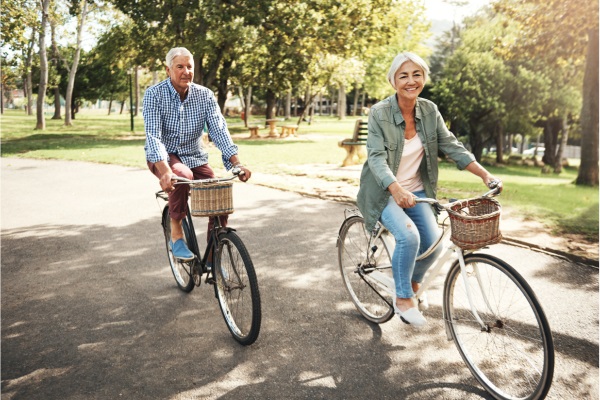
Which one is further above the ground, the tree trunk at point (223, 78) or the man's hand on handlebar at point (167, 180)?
the tree trunk at point (223, 78)

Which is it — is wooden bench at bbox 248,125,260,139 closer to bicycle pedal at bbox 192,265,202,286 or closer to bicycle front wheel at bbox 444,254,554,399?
bicycle pedal at bbox 192,265,202,286

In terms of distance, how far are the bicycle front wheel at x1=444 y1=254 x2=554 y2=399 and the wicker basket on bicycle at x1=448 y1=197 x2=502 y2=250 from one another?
16 centimetres

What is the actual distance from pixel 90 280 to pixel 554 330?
415 centimetres

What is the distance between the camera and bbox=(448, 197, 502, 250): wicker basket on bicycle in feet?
9.66

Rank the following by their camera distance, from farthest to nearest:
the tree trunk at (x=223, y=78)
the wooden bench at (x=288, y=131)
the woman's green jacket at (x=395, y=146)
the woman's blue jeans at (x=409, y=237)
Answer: the tree trunk at (x=223, y=78), the wooden bench at (x=288, y=131), the woman's green jacket at (x=395, y=146), the woman's blue jeans at (x=409, y=237)

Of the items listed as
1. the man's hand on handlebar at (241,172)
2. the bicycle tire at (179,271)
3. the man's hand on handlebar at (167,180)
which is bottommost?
the bicycle tire at (179,271)

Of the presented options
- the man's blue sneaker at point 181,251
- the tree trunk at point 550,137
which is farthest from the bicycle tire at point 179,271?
the tree trunk at point 550,137

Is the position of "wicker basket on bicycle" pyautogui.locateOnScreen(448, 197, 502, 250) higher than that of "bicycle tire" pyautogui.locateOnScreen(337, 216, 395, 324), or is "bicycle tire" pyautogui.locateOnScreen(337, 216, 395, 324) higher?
"wicker basket on bicycle" pyautogui.locateOnScreen(448, 197, 502, 250)

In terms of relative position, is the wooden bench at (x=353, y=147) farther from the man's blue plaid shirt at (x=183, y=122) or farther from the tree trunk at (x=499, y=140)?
the tree trunk at (x=499, y=140)

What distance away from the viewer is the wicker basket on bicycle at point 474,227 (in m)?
2.95

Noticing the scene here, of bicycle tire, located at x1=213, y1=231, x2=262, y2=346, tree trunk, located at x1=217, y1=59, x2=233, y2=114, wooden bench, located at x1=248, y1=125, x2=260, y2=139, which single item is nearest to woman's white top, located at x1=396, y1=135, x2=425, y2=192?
bicycle tire, located at x1=213, y1=231, x2=262, y2=346

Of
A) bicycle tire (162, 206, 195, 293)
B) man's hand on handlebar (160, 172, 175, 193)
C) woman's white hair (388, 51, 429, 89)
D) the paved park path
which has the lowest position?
the paved park path

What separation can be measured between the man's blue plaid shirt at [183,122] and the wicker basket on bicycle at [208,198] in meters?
0.51

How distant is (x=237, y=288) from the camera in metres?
3.93
